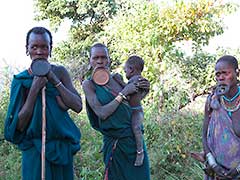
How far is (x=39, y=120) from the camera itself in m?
2.58

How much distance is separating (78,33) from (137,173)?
31.4ft

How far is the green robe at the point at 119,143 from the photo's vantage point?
10.1 ft

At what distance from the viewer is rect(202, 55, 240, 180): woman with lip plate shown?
2773mm

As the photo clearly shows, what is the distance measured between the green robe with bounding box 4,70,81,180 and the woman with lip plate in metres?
0.94

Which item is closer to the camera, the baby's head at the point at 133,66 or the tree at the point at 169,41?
the baby's head at the point at 133,66

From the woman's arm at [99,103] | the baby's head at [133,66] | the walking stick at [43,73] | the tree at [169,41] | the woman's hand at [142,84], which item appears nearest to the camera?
the walking stick at [43,73]

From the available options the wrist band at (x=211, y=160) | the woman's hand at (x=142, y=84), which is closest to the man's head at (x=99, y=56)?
the woman's hand at (x=142, y=84)

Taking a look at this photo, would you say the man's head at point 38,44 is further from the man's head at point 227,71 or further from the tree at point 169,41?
the tree at point 169,41

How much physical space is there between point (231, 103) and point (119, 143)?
0.84m

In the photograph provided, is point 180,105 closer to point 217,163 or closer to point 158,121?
point 158,121

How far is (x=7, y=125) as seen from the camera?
259 cm

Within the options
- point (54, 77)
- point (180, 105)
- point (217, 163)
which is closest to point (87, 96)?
point (54, 77)

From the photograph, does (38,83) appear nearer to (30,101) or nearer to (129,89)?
(30,101)

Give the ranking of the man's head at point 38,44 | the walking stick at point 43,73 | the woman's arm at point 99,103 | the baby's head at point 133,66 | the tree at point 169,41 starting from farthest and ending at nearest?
1. the tree at point 169,41
2. the baby's head at point 133,66
3. the woman's arm at point 99,103
4. the man's head at point 38,44
5. the walking stick at point 43,73
